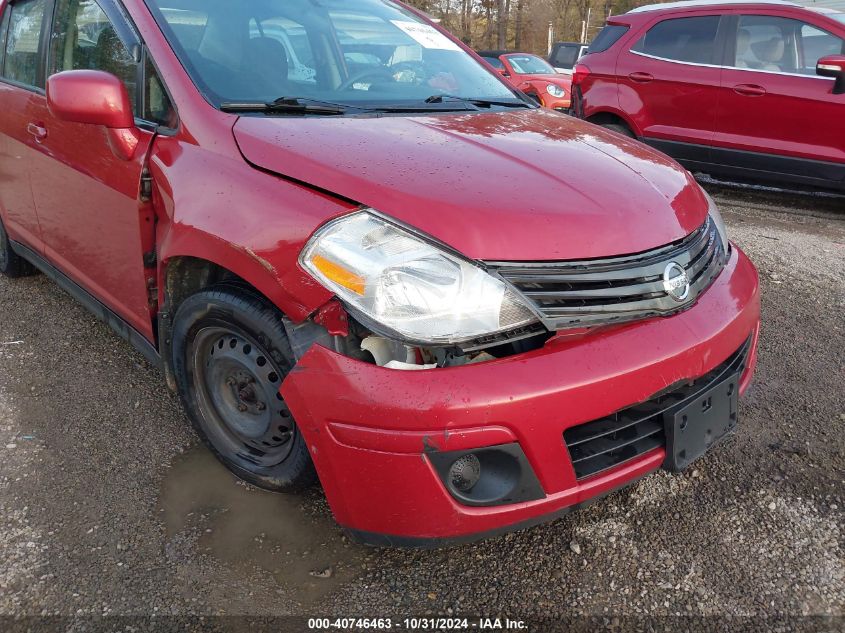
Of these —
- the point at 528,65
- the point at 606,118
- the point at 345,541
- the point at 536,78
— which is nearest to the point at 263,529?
the point at 345,541

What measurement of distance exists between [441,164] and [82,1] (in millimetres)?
1862

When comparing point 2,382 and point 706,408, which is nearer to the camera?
point 706,408

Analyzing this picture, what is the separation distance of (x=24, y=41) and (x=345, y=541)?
2.86m

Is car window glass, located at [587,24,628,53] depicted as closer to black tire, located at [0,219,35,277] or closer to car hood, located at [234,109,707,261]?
car hood, located at [234,109,707,261]

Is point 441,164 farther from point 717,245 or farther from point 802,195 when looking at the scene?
point 802,195

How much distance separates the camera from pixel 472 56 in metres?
3.07

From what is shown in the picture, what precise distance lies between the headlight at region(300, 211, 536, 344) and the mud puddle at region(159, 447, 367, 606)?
792 millimetres

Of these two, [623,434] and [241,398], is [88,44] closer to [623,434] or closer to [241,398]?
[241,398]

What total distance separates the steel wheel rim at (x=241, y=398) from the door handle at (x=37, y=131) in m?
1.41

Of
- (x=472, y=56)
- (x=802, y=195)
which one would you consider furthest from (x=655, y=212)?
(x=802, y=195)

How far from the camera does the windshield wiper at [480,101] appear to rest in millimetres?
2535

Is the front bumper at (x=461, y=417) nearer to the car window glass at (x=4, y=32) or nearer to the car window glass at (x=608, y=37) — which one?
the car window glass at (x=4, y=32)

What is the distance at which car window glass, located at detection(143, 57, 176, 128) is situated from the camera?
213 centimetres

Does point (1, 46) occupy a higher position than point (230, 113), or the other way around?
point (1, 46)
